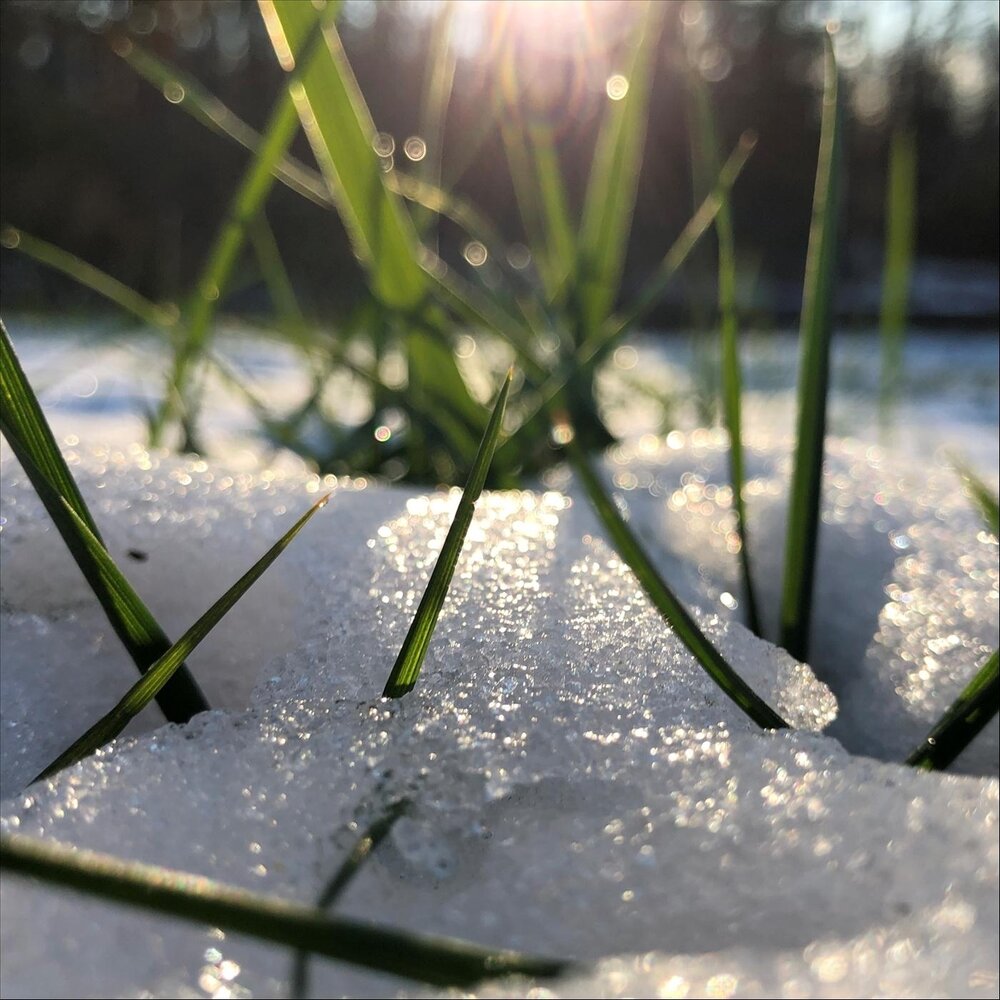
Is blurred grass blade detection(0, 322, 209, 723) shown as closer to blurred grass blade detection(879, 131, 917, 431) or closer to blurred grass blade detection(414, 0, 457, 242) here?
blurred grass blade detection(414, 0, 457, 242)

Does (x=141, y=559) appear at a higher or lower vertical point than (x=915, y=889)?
higher

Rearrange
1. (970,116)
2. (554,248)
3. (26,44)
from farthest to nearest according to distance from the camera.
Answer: (970,116)
(26,44)
(554,248)

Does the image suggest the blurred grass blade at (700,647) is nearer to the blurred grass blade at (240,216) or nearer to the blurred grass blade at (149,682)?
the blurred grass blade at (149,682)

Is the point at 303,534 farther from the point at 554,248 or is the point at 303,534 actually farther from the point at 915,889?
the point at 554,248

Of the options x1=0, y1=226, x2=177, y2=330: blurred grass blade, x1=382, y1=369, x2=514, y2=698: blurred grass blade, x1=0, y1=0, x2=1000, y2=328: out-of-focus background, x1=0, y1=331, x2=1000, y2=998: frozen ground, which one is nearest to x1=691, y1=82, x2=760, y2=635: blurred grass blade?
x1=0, y1=331, x2=1000, y2=998: frozen ground

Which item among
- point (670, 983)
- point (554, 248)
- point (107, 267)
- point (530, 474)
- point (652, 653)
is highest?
point (107, 267)

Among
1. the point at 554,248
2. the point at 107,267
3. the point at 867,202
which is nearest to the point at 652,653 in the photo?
the point at 554,248

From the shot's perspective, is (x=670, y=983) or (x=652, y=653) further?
(x=652, y=653)

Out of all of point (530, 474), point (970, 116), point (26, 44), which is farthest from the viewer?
point (970, 116)
